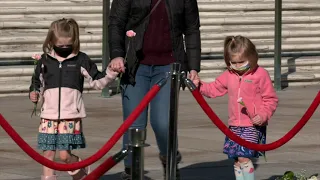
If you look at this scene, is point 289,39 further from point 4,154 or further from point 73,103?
point 73,103

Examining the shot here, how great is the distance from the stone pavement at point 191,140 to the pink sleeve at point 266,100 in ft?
4.28

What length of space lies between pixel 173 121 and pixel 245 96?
0.89 meters

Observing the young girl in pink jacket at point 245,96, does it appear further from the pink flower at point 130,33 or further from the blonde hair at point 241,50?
the pink flower at point 130,33

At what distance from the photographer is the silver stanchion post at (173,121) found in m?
7.68

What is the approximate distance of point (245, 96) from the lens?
8367mm

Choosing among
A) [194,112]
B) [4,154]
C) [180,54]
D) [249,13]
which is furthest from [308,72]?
[180,54]

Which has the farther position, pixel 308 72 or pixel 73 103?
pixel 308 72

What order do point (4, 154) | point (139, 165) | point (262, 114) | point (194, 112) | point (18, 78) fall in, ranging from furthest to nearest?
point (18, 78) < point (194, 112) < point (4, 154) < point (262, 114) < point (139, 165)

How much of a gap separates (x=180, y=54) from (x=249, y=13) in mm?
12190

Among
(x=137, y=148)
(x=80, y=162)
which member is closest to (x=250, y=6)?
(x=80, y=162)

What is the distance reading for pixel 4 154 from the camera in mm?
10812

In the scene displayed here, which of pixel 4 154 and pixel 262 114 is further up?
pixel 262 114

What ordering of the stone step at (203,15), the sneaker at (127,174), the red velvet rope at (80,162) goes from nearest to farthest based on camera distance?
the red velvet rope at (80,162), the sneaker at (127,174), the stone step at (203,15)

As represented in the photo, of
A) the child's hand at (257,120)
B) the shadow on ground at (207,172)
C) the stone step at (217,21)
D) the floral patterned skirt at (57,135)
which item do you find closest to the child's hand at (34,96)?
the floral patterned skirt at (57,135)
